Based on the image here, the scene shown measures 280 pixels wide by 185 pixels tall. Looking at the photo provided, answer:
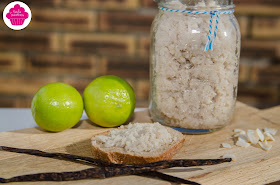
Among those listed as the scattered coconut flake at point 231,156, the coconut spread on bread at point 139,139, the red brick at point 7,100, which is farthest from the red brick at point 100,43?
the scattered coconut flake at point 231,156

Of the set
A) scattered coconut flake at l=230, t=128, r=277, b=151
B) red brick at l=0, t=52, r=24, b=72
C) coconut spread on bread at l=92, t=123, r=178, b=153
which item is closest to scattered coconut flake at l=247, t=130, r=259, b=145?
scattered coconut flake at l=230, t=128, r=277, b=151

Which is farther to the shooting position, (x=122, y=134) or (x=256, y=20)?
(x=256, y=20)

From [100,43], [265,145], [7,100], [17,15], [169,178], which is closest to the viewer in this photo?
[169,178]

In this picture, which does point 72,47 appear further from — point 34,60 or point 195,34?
point 195,34

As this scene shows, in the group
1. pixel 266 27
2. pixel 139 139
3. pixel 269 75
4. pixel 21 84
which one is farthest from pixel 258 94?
pixel 21 84

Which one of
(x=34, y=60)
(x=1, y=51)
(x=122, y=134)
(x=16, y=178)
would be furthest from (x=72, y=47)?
(x=16, y=178)

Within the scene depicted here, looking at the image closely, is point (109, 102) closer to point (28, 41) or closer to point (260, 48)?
point (28, 41)
